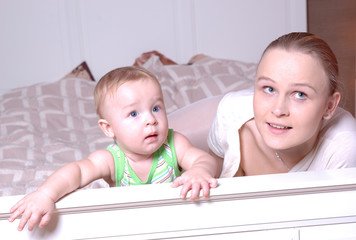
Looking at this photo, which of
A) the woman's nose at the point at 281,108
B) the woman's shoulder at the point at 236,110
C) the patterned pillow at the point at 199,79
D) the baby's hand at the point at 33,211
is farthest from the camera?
the patterned pillow at the point at 199,79

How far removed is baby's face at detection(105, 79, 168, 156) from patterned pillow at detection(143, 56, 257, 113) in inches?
48.6

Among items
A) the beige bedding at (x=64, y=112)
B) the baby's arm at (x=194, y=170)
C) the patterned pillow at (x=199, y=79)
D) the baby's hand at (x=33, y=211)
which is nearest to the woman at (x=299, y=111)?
the baby's arm at (x=194, y=170)

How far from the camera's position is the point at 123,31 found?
309 centimetres

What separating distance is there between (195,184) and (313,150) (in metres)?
0.56

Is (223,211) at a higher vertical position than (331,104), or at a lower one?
lower

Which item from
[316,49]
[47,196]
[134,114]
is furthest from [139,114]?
[316,49]

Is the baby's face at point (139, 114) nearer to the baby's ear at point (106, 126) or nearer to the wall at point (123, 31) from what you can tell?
the baby's ear at point (106, 126)

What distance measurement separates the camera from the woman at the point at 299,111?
1167 millimetres

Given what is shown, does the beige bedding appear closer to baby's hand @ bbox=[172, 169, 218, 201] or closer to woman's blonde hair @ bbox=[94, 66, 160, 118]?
woman's blonde hair @ bbox=[94, 66, 160, 118]

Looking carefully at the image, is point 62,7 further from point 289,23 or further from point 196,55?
point 289,23

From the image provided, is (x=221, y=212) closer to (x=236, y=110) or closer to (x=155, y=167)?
(x=155, y=167)

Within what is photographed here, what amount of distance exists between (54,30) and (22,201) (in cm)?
239

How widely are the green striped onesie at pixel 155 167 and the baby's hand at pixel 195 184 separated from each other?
1.12 ft

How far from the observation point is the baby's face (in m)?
1.18
